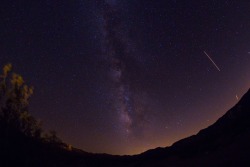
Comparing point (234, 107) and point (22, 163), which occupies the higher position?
point (234, 107)

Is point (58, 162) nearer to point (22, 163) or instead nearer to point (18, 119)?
point (22, 163)

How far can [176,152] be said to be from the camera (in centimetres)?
1475

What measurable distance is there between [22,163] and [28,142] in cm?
162

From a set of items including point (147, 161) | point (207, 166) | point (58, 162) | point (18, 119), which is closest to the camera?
point (207, 166)

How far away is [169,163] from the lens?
46.2ft

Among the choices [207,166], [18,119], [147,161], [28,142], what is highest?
[18,119]

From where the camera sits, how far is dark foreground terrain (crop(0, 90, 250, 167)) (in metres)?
12.3

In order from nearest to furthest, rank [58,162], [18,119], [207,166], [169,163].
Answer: [207,166]
[169,163]
[58,162]
[18,119]

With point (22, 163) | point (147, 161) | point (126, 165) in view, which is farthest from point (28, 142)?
point (147, 161)

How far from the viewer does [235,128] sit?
43.2 feet

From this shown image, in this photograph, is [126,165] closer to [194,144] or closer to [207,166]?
[194,144]

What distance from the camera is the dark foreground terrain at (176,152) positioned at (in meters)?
12.3

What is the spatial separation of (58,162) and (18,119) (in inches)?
152

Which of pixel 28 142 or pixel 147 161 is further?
pixel 28 142
